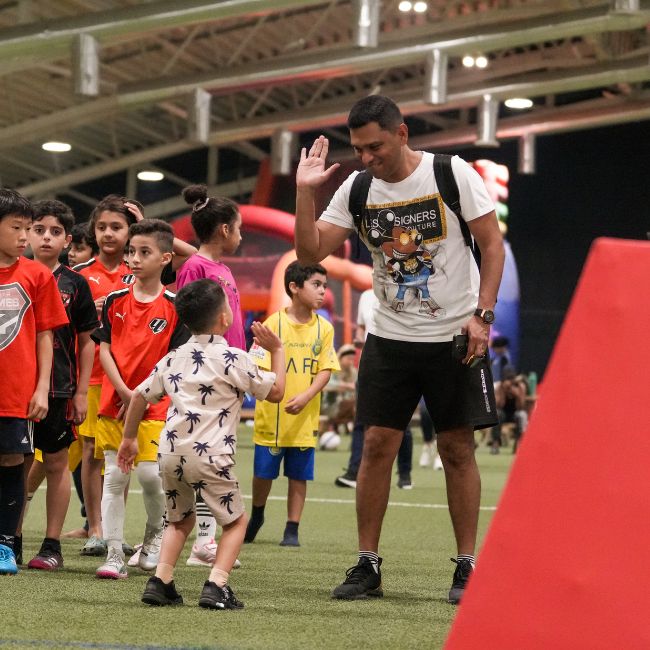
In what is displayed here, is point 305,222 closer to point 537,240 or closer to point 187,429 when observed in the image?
point 187,429

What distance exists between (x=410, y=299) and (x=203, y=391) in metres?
0.77

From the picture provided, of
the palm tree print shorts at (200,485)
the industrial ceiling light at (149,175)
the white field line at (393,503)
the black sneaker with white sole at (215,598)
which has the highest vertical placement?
the industrial ceiling light at (149,175)

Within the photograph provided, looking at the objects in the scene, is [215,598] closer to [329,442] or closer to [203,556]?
[203,556]

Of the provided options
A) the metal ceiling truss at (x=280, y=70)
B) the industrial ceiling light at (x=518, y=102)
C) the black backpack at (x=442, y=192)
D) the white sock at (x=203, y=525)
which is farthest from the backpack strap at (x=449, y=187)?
the industrial ceiling light at (x=518, y=102)

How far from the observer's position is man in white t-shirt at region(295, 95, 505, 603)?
4008 millimetres

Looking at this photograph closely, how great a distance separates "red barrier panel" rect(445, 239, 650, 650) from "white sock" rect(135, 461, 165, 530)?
2153 mm

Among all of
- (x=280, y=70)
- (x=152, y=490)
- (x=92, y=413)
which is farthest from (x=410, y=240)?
(x=280, y=70)

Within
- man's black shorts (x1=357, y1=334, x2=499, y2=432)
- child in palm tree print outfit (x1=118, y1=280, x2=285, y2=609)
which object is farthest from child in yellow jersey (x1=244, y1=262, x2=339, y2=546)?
child in palm tree print outfit (x1=118, y1=280, x2=285, y2=609)

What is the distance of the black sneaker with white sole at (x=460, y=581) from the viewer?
398cm

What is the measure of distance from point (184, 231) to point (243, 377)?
1378 centimetres

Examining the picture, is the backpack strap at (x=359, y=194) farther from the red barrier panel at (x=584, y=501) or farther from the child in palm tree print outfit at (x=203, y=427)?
the red barrier panel at (x=584, y=501)

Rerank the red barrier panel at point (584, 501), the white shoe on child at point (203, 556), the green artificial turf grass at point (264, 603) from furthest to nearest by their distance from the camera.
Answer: the white shoe on child at point (203, 556) < the green artificial turf grass at point (264, 603) < the red barrier panel at point (584, 501)

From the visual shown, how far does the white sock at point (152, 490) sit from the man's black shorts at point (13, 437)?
1.34 feet

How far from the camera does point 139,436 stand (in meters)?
4.56
